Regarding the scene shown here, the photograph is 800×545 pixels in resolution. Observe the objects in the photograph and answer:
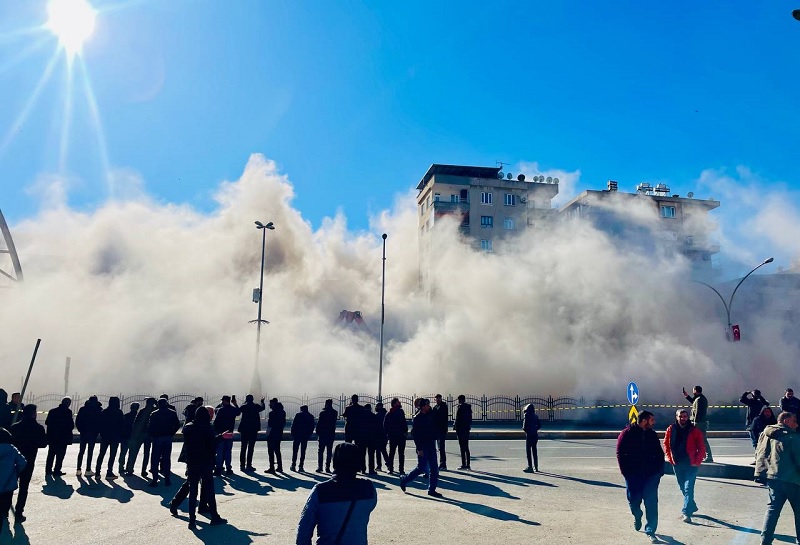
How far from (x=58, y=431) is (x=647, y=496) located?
10.00 m

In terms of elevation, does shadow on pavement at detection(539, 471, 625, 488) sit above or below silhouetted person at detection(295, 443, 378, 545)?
below

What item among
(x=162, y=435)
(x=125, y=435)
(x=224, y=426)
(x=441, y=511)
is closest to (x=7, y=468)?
(x=162, y=435)

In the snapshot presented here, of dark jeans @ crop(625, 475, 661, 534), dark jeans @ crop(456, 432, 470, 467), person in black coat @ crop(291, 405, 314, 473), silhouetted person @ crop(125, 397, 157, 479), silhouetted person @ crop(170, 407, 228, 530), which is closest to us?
dark jeans @ crop(625, 475, 661, 534)

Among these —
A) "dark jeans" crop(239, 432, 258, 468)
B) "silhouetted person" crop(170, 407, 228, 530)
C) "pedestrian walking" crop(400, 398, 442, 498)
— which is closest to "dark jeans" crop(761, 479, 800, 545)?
"pedestrian walking" crop(400, 398, 442, 498)

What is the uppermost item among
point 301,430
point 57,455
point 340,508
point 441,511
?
point 340,508

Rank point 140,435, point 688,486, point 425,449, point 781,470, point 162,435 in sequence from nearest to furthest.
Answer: point 781,470
point 688,486
point 425,449
point 162,435
point 140,435

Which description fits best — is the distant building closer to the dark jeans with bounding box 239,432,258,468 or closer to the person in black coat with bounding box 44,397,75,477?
the dark jeans with bounding box 239,432,258,468

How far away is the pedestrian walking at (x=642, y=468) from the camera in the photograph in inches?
279

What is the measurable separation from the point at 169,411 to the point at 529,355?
1035 inches

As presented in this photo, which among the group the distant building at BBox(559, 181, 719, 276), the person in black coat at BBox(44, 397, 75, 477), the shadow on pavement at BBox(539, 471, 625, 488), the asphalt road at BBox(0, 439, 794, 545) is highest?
the distant building at BBox(559, 181, 719, 276)

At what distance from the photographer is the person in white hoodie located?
6074mm

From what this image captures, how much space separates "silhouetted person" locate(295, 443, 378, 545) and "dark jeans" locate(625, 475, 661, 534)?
476cm

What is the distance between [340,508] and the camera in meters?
3.52

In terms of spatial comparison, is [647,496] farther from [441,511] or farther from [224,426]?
[224,426]
